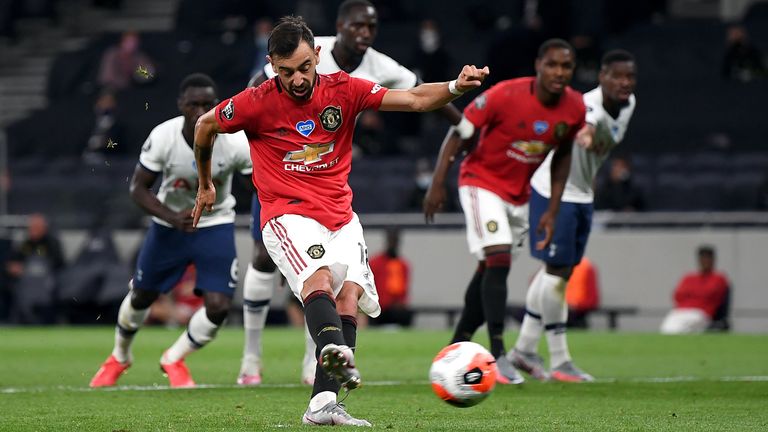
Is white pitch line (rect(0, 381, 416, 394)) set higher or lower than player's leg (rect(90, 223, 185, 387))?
lower

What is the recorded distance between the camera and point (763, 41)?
66.9ft

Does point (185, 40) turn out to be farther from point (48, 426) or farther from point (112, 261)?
point (48, 426)

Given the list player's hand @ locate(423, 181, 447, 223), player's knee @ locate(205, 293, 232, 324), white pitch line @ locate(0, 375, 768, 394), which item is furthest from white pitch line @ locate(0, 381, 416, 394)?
player's hand @ locate(423, 181, 447, 223)

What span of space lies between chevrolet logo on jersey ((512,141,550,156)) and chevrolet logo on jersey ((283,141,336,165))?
127 inches

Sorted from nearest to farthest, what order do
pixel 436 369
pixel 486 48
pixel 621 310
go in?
1. pixel 436 369
2. pixel 621 310
3. pixel 486 48

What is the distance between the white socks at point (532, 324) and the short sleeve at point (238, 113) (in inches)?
165

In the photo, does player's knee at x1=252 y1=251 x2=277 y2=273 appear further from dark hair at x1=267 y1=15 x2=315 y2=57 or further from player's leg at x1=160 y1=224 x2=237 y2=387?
dark hair at x1=267 y1=15 x2=315 y2=57

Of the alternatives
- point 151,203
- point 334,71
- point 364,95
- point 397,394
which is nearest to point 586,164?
point 334,71

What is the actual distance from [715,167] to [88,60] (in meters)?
11.3

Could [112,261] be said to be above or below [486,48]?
below

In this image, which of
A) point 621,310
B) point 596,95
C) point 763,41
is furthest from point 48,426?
point 763,41

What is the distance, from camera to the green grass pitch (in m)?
7.00

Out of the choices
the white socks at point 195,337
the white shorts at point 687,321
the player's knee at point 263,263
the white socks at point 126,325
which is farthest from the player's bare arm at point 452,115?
the white shorts at point 687,321

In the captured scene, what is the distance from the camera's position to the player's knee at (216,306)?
31.7 ft
